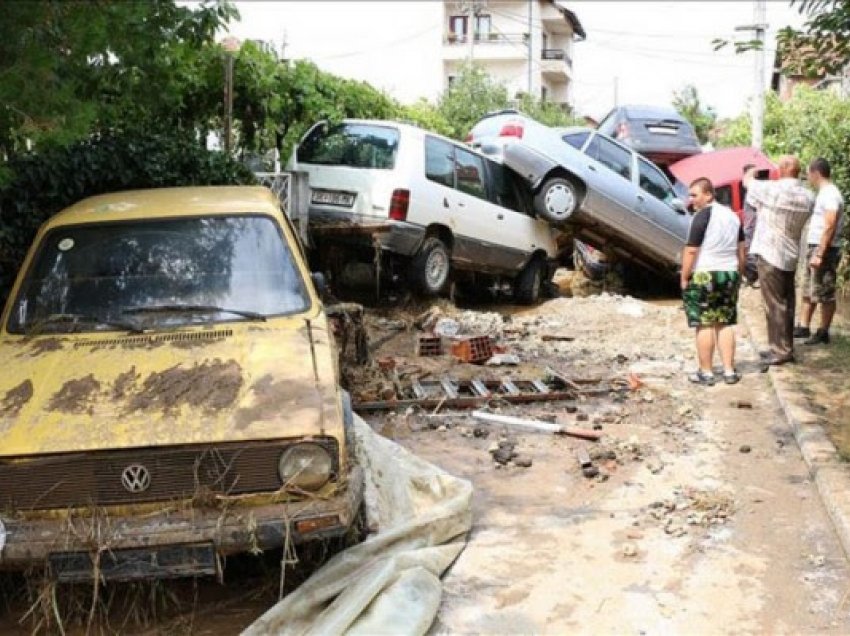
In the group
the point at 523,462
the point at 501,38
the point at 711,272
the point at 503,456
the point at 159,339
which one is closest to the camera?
the point at 159,339

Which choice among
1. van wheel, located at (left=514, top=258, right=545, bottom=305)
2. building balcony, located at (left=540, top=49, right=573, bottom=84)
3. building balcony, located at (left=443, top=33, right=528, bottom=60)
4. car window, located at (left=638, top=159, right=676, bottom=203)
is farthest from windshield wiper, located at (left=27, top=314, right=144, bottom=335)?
building balcony, located at (left=540, top=49, right=573, bottom=84)

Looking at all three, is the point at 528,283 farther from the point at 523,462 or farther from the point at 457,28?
the point at 457,28

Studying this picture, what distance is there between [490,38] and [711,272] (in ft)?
154

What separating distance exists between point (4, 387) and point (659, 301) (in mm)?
11161

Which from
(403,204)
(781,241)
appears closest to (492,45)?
(403,204)

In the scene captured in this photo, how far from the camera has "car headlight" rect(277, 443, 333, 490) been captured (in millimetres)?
3613

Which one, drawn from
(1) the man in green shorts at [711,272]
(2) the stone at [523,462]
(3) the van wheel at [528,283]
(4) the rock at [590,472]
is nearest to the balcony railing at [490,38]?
(3) the van wheel at [528,283]

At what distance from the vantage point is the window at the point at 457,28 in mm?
51562

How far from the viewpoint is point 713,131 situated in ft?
169

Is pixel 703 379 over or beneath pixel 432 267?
beneath

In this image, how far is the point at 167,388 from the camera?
12.8 ft

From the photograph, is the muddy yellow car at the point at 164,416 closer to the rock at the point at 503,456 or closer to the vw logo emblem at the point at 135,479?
the vw logo emblem at the point at 135,479

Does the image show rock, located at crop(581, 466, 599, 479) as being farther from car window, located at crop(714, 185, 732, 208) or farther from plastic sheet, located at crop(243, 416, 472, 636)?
car window, located at crop(714, 185, 732, 208)

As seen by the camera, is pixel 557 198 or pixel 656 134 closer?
pixel 557 198
